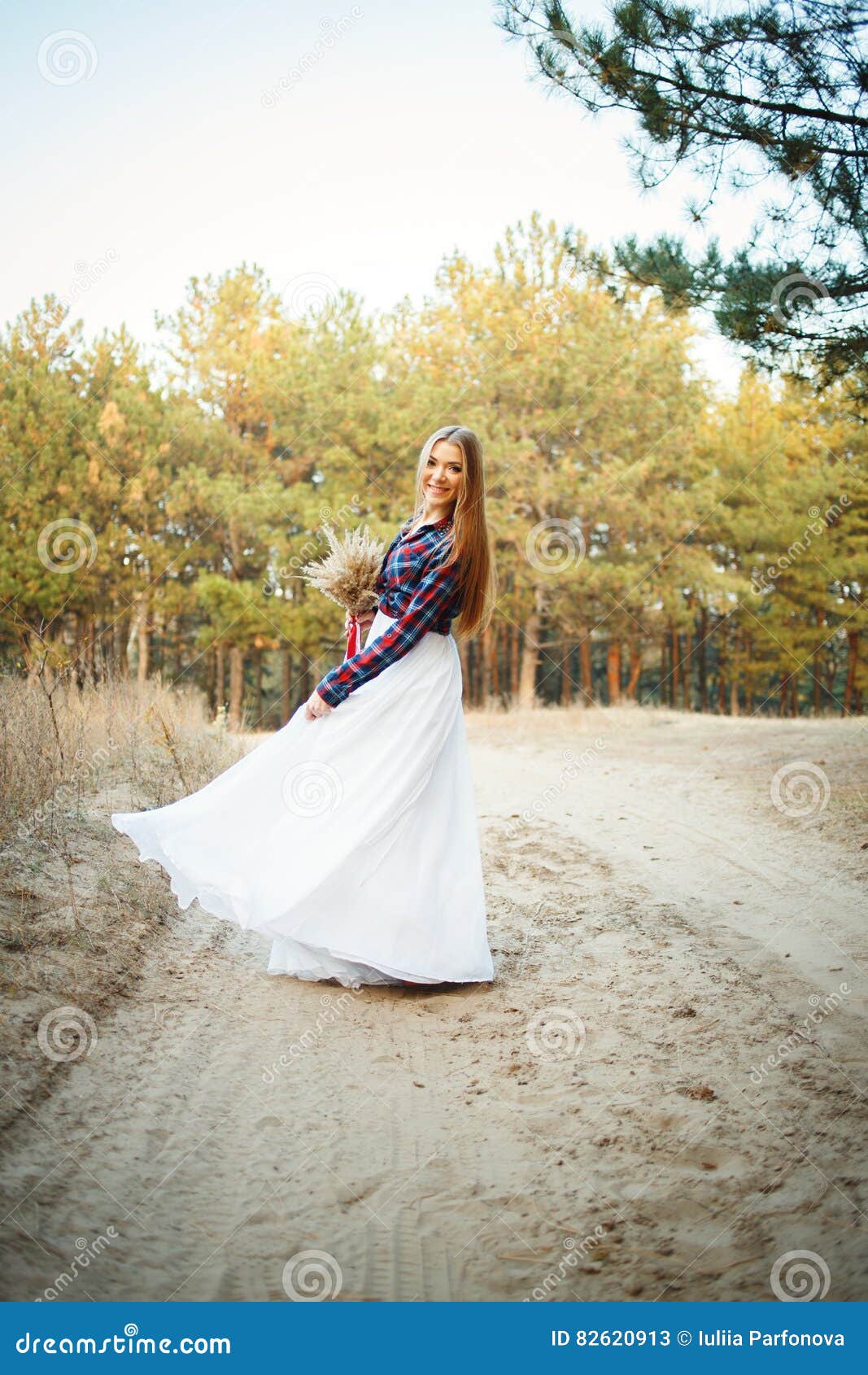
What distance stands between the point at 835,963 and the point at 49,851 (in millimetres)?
3835

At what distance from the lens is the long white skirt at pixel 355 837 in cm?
376

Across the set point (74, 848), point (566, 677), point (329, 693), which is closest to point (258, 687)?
point (566, 677)

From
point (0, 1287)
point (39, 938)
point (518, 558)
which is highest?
point (518, 558)

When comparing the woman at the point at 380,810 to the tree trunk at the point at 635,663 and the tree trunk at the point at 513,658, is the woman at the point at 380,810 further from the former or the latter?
the tree trunk at the point at 513,658

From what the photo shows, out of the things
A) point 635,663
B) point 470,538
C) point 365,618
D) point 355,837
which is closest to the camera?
point 355,837

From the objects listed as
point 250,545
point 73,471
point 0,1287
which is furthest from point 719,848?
point 250,545

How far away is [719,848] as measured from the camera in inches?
261

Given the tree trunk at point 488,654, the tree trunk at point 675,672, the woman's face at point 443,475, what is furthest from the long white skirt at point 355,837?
the tree trunk at point 675,672

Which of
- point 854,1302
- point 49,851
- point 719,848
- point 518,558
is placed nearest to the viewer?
point 854,1302

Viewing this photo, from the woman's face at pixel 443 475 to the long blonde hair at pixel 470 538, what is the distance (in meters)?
0.02

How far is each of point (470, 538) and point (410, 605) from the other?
1.23 feet

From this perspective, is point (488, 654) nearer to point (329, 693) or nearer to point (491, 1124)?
point (329, 693)

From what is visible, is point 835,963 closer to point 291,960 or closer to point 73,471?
point 291,960

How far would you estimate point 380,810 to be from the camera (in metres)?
3.79
